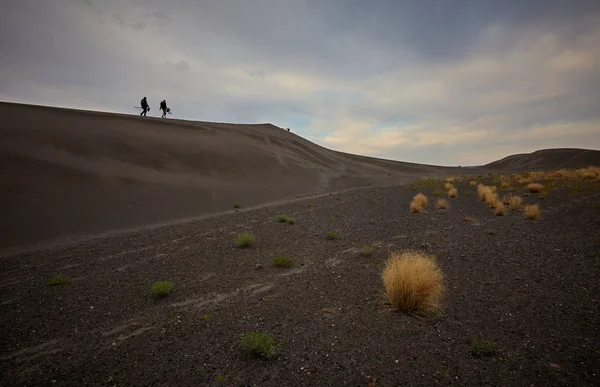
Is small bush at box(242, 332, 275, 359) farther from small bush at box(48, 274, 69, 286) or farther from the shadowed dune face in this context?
the shadowed dune face

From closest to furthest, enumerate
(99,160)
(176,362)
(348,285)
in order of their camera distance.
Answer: (176,362) < (348,285) < (99,160)

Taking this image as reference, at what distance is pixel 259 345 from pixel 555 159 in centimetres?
11898

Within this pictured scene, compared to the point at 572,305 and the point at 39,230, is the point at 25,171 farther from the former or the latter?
the point at 572,305

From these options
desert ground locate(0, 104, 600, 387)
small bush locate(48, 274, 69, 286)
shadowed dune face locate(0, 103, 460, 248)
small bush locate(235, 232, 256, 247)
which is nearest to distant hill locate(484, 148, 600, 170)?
shadowed dune face locate(0, 103, 460, 248)

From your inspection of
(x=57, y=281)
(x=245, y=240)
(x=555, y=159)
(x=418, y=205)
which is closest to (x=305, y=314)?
(x=245, y=240)

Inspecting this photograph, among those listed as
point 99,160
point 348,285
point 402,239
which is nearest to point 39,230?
point 99,160

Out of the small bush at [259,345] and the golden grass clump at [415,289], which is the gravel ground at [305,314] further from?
the golden grass clump at [415,289]

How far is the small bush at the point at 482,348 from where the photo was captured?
4.38 m

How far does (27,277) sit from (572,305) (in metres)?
14.7

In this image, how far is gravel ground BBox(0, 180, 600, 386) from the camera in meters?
4.29

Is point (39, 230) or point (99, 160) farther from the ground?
point (99, 160)

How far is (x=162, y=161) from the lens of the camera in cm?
2722

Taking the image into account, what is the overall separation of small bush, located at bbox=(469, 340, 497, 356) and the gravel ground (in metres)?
0.10

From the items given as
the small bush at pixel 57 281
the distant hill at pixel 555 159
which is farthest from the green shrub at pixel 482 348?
the distant hill at pixel 555 159
